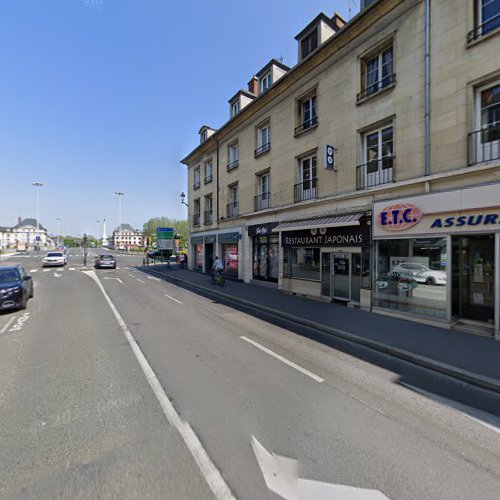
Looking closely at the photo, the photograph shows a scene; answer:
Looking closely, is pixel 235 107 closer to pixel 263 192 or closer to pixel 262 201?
pixel 263 192

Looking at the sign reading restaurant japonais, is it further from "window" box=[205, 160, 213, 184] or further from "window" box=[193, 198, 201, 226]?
"window" box=[193, 198, 201, 226]

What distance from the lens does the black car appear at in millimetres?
7750

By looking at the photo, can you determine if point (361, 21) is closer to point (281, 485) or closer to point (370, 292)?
point (370, 292)

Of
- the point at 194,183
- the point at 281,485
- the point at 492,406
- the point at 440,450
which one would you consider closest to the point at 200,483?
the point at 281,485

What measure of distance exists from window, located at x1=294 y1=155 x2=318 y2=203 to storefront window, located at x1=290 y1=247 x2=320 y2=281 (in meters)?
2.25

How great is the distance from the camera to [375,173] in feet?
28.9

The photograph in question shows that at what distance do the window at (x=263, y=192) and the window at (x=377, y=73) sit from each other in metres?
5.72

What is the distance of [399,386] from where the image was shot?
13.3ft

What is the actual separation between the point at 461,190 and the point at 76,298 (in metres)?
13.2

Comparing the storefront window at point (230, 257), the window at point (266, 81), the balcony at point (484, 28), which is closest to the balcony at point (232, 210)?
the storefront window at point (230, 257)

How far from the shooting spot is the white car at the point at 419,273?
719 cm

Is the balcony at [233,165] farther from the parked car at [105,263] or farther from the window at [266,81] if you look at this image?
the parked car at [105,263]

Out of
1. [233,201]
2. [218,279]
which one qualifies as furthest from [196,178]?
[218,279]

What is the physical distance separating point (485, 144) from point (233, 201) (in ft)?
41.0
